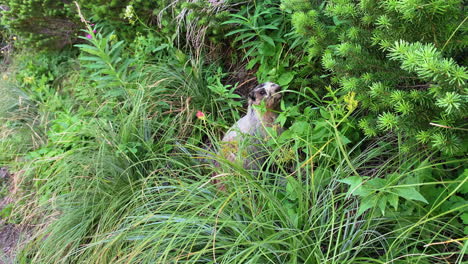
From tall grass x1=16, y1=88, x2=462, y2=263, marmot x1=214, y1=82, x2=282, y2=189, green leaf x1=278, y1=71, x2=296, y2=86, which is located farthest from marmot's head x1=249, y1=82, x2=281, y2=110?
tall grass x1=16, y1=88, x2=462, y2=263

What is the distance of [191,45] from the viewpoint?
347 centimetres

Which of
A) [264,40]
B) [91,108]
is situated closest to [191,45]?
[264,40]

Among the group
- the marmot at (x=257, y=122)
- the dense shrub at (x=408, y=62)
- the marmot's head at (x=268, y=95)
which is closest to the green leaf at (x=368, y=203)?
the dense shrub at (x=408, y=62)

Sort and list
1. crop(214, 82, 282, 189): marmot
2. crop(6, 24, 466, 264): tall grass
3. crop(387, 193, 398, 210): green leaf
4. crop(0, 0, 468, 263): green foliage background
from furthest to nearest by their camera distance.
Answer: crop(214, 82, 282, 189): marmot → crop(6, 24, 466, 264): tall grass → crop(0, 0, 468, 263): green foliage background → crop(387, 193, 398, 210): green leaf

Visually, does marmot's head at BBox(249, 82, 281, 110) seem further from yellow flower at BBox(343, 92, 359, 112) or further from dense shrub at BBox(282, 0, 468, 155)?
yellow flower at BBox(343, 92, 359, 112)

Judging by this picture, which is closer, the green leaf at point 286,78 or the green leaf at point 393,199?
the green leaf at point 393,199

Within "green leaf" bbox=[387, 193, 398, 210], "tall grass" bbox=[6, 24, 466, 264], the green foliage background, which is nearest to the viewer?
"green leaf" bbox=[387, 193, 398, 210]

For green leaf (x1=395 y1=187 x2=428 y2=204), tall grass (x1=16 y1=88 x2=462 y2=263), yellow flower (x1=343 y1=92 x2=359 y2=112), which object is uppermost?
yellow flower (x1=343 y1=92 x2=359 y2=112)

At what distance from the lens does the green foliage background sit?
1483 mm

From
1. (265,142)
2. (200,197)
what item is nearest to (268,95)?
(265,142)

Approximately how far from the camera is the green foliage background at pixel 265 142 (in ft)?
4.87

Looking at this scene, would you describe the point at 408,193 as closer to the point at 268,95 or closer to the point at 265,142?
the point at 265,142

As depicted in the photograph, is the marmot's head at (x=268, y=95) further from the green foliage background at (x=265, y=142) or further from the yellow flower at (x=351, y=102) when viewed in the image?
the yellow flower at (x=351, y=102)

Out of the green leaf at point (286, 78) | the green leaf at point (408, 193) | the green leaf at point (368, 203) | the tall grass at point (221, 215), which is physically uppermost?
the green leaf at point (408, 193)
